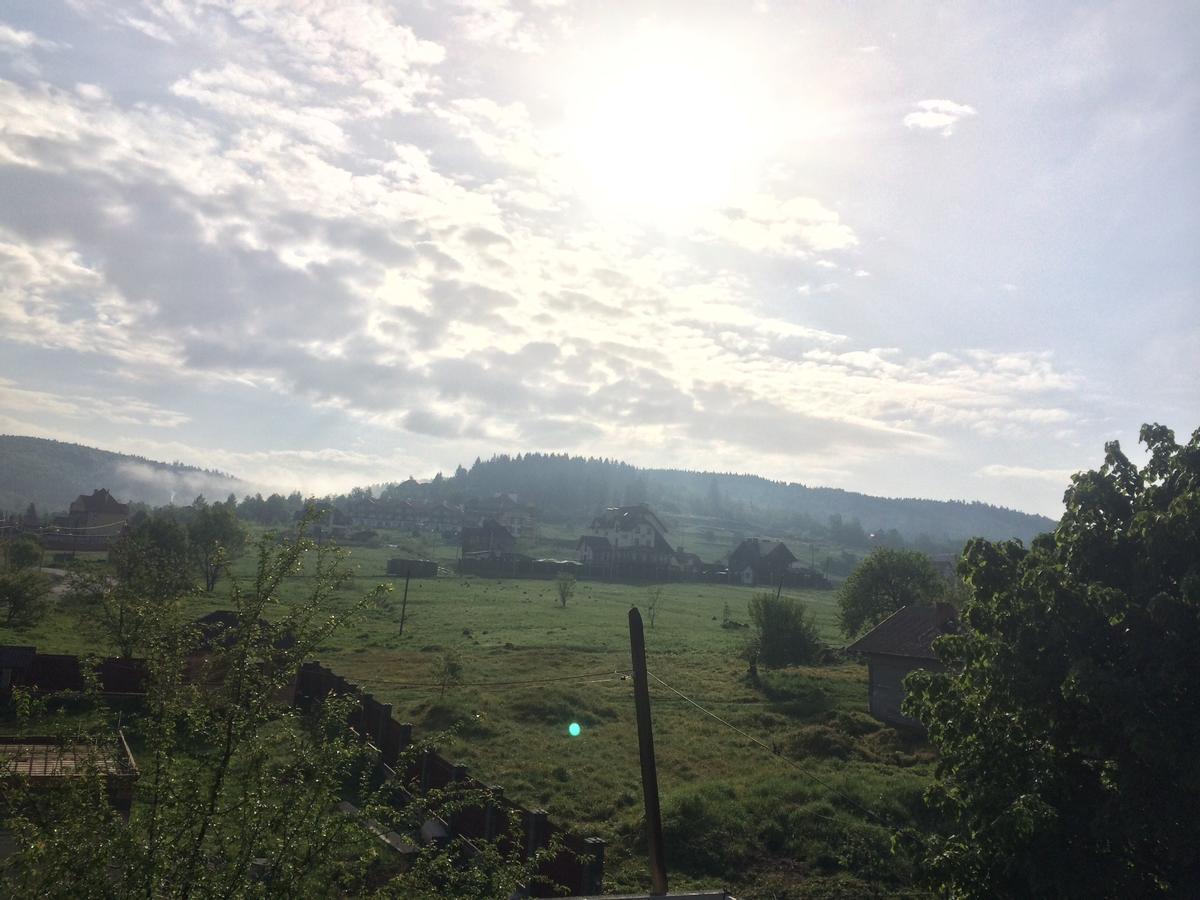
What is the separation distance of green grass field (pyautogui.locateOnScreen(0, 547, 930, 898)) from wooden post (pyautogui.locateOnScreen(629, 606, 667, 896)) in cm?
323

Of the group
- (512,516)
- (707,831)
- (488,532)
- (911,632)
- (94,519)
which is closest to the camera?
(707,831)

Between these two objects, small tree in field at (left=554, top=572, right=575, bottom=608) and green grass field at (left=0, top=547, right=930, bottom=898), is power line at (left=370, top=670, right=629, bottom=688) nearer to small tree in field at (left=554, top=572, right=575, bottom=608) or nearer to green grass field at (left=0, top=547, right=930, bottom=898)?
green grass field at (left=0, top=547, right=930, bottom=898)

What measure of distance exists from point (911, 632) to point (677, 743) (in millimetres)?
11841

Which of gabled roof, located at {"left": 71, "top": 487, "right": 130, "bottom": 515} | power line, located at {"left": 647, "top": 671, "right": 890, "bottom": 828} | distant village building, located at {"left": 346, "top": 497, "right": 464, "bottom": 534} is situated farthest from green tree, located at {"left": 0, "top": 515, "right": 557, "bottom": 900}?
distant village building, located at {"left": 346, "top": 497, "right": 464, "bottom": 534}

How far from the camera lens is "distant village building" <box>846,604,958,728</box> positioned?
30359 millimetres

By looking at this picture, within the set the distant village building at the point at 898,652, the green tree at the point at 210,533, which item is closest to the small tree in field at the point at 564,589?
the green tree at the point at 210,533

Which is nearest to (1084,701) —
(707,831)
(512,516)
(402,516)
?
(707,831)

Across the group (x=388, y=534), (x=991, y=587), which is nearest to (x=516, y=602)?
(x=991, y=587)

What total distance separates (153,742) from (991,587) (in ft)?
39.2

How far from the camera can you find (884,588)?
47031mm

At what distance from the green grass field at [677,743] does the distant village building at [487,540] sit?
59998 millimetres

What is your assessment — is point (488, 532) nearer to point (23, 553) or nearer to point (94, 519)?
point (94, 519)

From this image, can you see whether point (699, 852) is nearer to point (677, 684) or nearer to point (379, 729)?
point (379, 729)

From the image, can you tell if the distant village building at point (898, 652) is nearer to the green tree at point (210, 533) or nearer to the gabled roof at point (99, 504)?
the green tree at point (210, 533)
